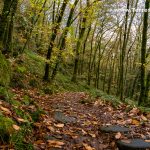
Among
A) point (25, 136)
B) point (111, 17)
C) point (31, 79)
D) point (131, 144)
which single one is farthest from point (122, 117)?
point (111, 17)

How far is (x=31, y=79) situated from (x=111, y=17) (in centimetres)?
2098

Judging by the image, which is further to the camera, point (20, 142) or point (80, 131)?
point (80, 131)

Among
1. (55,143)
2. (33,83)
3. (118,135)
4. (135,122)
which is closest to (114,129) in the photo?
(118,135)

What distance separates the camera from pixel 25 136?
15.3 ft

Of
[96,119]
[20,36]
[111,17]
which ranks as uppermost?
[111,17]

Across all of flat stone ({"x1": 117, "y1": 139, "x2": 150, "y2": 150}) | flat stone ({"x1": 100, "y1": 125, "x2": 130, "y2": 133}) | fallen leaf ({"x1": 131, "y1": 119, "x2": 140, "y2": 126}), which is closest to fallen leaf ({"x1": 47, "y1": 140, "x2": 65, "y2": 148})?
flat stone ({"x1": 117, "y1": 139, "x2": 150, "y2": 150})

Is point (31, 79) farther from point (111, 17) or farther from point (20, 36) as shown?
point (111, 17)

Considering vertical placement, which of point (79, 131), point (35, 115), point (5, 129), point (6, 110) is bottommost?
point (79, 131)

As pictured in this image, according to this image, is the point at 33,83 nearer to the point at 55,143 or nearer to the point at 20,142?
the point at 55,143

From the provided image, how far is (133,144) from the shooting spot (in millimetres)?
4949

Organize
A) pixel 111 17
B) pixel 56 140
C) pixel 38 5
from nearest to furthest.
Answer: pixel 56 140
pixel 38 5
pixel 111 17

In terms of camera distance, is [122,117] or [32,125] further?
[122,117]

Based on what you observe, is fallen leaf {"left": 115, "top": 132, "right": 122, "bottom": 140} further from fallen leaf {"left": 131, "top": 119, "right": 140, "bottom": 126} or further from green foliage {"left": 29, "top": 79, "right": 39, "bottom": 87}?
green foliage {"left": 29, "top": 79, "right": 39, "bottom": 87}

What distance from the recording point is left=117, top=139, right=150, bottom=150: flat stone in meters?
4.82
